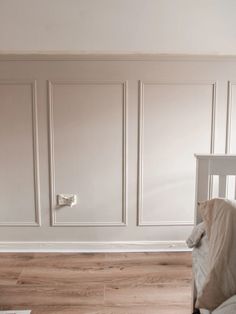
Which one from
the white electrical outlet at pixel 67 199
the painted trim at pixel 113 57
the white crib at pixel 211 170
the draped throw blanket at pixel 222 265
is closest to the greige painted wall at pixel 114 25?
the painted trim at pixel 113 57

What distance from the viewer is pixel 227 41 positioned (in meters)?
2.33

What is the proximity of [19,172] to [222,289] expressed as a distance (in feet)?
6.84

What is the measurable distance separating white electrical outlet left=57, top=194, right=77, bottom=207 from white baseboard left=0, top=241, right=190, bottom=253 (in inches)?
14.7

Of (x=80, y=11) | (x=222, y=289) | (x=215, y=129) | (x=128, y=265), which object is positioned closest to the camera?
(x=222, y=289)

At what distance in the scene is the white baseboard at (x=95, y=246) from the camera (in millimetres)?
2695

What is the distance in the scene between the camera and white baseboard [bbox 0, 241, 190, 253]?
8.84 ft

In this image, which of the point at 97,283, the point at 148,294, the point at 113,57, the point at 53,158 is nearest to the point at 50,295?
the point at 97,283

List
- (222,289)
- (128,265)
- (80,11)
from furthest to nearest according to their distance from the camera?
(128,265) → (80,11) → (222,289)

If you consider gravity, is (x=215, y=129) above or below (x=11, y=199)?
above

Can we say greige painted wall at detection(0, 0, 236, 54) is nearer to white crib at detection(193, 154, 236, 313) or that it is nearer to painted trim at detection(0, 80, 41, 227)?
painted trim at detection(0, 80, 41, 227)

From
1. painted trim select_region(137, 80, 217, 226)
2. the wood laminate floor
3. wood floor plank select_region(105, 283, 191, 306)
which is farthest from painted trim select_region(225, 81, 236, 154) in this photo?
wood floor plank select_region(105, 283, 191, 306)

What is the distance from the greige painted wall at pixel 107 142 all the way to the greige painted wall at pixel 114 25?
0.26 m

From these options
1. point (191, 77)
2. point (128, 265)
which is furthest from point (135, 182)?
point (191, 77)

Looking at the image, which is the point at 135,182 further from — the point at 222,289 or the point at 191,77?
the point at 222,289
